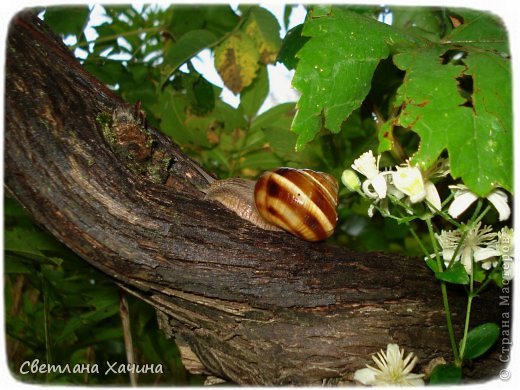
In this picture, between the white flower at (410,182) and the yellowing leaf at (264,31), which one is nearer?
the white flower at (410,182)

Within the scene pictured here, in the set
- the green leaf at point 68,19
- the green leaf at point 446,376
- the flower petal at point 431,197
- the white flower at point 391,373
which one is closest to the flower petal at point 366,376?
the white flower at point 391,373

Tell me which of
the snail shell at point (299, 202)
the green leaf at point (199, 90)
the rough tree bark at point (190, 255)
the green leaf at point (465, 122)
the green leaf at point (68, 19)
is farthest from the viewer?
the green leaf at point (199, 90)

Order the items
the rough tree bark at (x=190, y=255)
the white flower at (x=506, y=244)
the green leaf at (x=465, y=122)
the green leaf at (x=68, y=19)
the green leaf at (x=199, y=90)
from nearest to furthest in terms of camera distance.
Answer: the green leaf at (x=465, y=122) → the rough tree bark at (x=190, y=255) → the white flower at (x=506, y=244) → the green leaf at (x=68, y=19) → the green leaf at (x=199, y=90)

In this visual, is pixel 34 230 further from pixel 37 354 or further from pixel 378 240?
pixel 378 240

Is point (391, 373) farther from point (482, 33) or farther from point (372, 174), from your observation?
point (482, 33)

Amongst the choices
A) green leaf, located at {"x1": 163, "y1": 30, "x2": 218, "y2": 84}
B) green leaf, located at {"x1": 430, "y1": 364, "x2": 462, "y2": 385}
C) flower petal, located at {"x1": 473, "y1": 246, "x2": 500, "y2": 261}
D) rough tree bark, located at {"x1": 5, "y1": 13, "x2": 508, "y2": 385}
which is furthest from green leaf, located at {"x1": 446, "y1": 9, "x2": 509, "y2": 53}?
green leaf, located at {"x1": 163, "y1": 30, "x2": 218, "y2": 84}

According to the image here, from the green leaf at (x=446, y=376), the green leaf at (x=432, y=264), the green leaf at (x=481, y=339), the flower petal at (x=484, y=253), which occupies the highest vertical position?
the flower petal at (x=484, y=253)

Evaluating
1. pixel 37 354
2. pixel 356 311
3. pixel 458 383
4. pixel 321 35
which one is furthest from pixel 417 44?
pixel 37 354

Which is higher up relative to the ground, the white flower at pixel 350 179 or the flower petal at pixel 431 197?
the white flower at pixel 350 179

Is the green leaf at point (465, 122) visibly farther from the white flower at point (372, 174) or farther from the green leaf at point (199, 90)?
the green leaf at point (199, 90)

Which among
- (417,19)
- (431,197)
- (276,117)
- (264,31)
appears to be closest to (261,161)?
(276,117)
